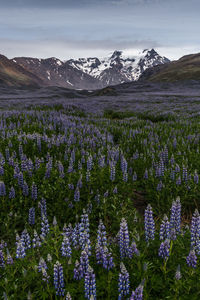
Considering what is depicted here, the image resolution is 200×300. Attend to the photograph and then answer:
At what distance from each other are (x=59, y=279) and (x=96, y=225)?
7.10 ft

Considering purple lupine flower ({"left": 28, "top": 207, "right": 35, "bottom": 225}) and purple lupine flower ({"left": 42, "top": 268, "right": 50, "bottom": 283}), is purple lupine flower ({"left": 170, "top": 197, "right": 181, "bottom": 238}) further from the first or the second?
purple lupine flower ({"left": 28, "top": 207, "right": 35, "bottom": 225})

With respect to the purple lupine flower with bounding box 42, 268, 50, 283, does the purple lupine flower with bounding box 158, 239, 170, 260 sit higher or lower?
higher

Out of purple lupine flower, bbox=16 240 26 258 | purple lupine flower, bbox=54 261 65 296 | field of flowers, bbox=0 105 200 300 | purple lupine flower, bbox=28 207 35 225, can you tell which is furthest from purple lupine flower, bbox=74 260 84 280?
purple lupine flower, bbox=28 207 35 225

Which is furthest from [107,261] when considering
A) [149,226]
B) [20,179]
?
[20,179]

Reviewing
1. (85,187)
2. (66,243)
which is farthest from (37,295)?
(85,187)

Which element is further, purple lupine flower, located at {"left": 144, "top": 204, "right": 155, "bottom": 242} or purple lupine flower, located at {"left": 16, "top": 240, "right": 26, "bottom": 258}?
purple lupine flower, located at {"left": 144, "top": 204, "right": 155, "bottom": 242}

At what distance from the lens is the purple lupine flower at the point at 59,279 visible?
2.23 m

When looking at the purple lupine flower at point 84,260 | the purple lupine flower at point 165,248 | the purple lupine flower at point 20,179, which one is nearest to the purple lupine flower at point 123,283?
A: the purple lupine flower at point 84,260

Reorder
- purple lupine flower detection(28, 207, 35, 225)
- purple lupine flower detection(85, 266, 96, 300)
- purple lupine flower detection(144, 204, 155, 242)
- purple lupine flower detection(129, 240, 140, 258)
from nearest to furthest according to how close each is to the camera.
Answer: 1. purple lupine flower detection(85, 266, 96, 300)
2. purple lupine flower detection(129, 240, 140, 258)
3. purple lupine flower detection(144, 204, 155, 242)
4. purple lupine flower detection(28, 207, 35, 225)

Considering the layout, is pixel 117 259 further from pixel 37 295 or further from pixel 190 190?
pixel 190 190

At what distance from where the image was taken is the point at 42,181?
5.13m

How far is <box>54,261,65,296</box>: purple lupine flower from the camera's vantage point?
7.33ft

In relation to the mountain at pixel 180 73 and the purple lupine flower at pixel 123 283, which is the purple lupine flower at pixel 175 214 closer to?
the purple lupine flower at pixel 123 283

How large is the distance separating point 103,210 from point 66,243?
7.10 feet
